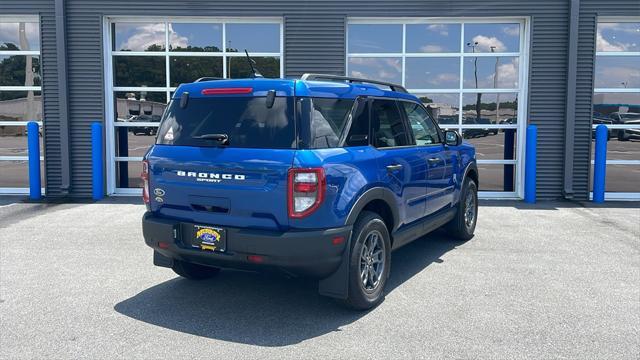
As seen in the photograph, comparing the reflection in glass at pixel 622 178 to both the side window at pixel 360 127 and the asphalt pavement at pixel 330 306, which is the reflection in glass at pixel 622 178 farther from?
the side window at pixel 360 127

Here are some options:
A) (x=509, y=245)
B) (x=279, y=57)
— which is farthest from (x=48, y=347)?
(x=279, y=57)

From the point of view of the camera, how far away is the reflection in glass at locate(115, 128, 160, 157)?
1070 centimetres

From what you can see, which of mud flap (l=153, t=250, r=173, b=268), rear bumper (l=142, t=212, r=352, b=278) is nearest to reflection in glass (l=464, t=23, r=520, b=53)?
rear bumper (l=142, t=212, r=352, b=278)

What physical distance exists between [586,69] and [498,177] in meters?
2.52

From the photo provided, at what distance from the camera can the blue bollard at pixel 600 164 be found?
9680mm

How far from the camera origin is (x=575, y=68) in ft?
32.2

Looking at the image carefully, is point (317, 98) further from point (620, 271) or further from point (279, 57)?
point (279, 57)

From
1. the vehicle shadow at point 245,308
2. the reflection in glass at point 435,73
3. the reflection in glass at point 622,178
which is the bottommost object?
the vehicle shadow at point 245,308

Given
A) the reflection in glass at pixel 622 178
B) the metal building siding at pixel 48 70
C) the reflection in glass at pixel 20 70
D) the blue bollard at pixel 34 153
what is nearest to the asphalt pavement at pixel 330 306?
the blue bollard at pixel 34 153

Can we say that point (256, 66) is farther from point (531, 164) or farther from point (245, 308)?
point (245, 308)

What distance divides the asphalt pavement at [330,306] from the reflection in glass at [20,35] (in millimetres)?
5131

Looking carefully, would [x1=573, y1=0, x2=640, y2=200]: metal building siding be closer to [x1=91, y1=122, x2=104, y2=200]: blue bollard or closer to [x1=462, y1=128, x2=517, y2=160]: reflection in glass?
[x1=462, y1=128, x2=517, y2=160]: reflection in glass

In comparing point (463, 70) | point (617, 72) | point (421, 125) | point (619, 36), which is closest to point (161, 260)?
point (421, 125)

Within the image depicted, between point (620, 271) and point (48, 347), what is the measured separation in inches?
212
